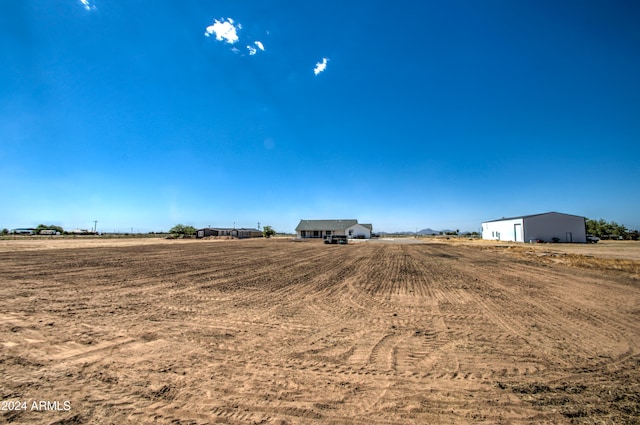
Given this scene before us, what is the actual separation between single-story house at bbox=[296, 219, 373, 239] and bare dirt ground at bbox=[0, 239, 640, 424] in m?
58.1

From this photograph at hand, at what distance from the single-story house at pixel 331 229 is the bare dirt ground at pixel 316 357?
191ft

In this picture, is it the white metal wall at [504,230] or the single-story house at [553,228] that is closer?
the single-story house at [553,228]

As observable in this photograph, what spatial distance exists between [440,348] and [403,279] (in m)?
6.66

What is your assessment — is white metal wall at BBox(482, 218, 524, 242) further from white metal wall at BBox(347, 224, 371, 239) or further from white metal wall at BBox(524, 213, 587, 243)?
white metal wall at BBox(347, 224, 371, 239)

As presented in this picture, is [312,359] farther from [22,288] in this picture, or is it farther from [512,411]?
[22,288]

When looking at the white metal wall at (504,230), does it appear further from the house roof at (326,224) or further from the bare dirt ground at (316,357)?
→ the bare dirt ground at (316,357)

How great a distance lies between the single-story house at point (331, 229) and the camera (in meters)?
66.4

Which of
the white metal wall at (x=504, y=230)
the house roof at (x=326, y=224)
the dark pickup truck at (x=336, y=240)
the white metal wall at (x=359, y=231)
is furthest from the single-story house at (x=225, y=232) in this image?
the white metal wall at (x=504, y=230)

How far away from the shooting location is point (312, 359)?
155 inches

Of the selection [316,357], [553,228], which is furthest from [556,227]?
[316,357]

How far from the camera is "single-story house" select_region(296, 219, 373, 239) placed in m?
66.4

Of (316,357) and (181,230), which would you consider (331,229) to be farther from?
(316,357)

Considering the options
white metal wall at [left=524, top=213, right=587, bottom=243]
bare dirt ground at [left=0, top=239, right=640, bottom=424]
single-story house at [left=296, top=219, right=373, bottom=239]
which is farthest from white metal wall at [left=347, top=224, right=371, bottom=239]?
bare dirt ground at [left=0, top=239, right=640, bottom=424]

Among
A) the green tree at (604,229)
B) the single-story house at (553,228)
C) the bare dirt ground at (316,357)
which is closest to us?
the bare dirt ground at (316,357)
